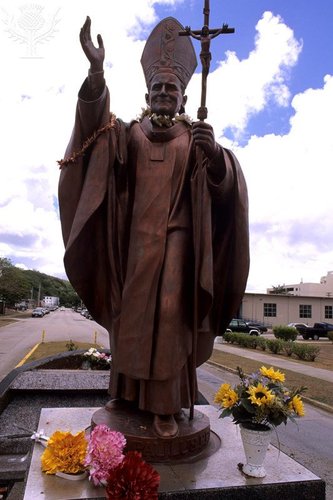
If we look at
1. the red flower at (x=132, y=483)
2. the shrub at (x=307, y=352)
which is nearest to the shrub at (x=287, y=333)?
the shrub at (x=307, y=352)

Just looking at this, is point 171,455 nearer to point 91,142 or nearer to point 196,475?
point 196,475

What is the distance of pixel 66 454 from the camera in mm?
2836

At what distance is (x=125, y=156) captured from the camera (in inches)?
156

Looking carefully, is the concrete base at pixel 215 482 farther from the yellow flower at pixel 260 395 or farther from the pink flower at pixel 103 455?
the yellow flower at pixel 260 395

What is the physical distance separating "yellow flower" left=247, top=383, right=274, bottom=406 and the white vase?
0.65ft

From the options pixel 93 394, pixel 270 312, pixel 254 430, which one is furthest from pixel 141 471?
pixel 270 312

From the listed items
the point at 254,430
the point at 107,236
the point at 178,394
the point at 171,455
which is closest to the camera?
the point at 254,430

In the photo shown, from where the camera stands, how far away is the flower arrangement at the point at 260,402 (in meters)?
2.97

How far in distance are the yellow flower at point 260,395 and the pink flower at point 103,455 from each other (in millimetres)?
870

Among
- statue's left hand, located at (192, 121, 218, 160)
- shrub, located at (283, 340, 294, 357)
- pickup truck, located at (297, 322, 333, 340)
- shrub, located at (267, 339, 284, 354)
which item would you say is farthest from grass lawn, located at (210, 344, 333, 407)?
pickup truck, located at (297, 322, 333, 340)

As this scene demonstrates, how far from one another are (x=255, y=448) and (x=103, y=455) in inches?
39.0

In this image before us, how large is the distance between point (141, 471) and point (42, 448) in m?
1.16

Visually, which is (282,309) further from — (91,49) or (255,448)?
(91,49)

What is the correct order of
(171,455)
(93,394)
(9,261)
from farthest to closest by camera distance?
1. (9,261)
2. (93,394)
3. (171,455)
